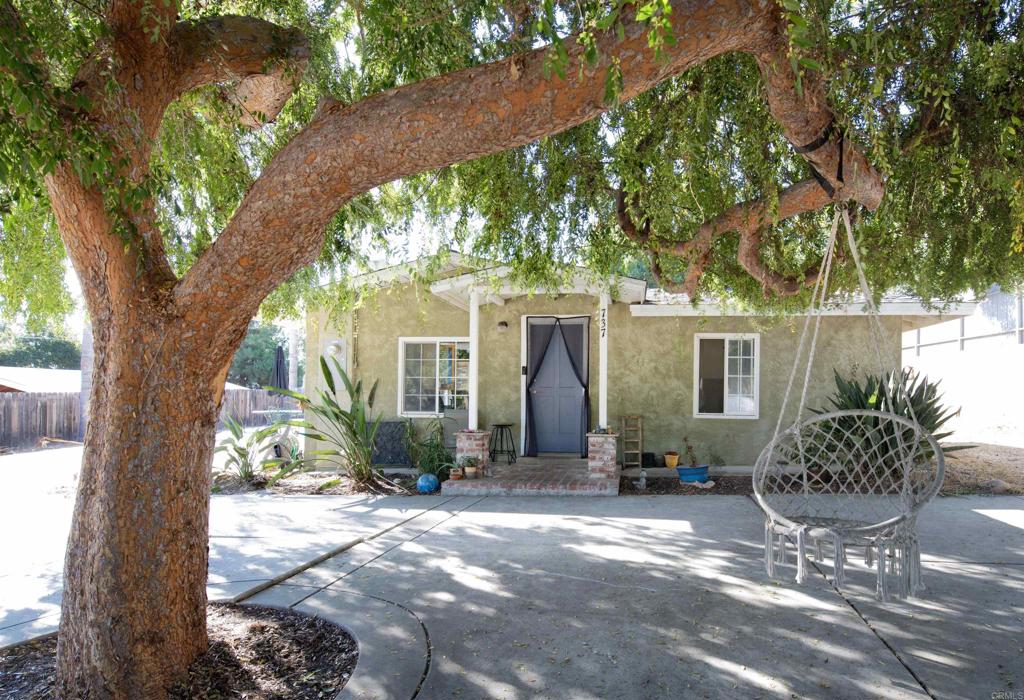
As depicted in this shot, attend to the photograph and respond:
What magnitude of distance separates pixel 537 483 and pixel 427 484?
159 cm

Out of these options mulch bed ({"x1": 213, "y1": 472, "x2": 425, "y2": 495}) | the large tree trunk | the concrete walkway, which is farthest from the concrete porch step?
the large tree trunk

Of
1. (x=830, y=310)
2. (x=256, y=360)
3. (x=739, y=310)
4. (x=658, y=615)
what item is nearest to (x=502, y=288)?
(x=739, y=310)

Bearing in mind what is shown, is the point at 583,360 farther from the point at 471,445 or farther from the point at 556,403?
the point at 471,445

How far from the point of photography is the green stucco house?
1120cm

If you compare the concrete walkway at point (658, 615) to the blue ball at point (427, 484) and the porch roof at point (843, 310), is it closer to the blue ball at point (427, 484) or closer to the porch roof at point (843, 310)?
the blue ball at point (427, 484)

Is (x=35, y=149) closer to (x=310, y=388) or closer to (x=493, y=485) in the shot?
(x=493, y=485)

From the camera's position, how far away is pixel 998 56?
3.78 metres

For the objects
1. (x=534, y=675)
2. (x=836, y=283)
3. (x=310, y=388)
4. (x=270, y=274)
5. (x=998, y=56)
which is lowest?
(x=534, y=675)

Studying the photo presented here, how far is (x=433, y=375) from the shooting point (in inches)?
483

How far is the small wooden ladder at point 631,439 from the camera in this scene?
11.4 m

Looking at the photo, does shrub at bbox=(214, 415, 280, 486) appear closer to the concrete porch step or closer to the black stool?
the concrete porch step

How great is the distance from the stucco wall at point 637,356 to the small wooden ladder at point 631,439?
0.22 metres

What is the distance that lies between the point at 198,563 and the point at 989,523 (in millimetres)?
7901

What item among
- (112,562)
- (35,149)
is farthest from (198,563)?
(35,149)
